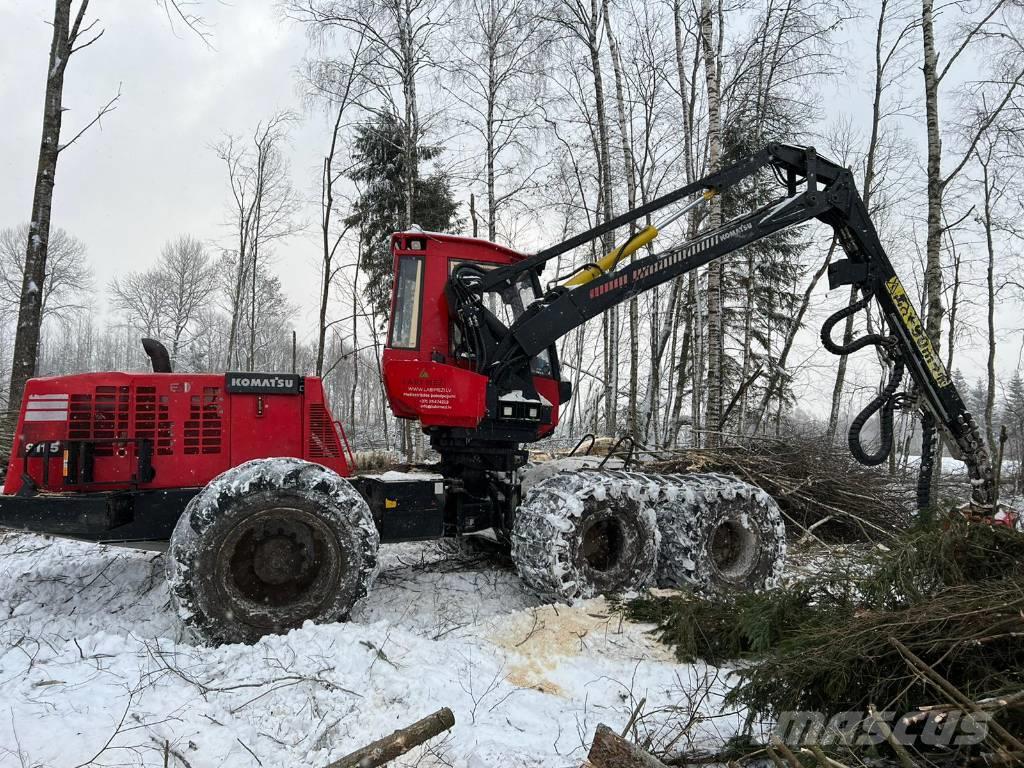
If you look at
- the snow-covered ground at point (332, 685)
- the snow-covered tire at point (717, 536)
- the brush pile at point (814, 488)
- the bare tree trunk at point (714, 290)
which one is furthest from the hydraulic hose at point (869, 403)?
the bare tree trunk at point (714, 290)

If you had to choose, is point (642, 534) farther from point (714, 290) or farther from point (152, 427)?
point (714, 290)

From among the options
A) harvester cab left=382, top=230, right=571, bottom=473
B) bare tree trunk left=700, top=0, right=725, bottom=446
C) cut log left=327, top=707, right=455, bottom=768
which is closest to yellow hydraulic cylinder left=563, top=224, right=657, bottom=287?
harvester cab left=382, top=230, right=571, bottom=473

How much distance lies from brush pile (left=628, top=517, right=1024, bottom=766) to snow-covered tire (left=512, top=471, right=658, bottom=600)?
124cm

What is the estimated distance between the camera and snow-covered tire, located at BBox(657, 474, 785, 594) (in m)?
6.18

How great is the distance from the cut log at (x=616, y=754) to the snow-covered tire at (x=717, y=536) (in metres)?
3.63

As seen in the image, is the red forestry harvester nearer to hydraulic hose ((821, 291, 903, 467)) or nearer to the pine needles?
hydraulic hose ((821, 291, 903, 467))

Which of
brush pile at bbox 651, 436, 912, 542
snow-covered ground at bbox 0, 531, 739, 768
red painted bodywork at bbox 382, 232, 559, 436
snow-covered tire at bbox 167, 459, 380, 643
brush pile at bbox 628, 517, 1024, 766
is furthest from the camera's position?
brush pile at bbox 651, 436, 912, 542

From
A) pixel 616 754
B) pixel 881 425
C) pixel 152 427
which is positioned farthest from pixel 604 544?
pixel 152 427

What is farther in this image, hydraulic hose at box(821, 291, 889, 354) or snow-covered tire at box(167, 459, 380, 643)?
hydraulic hose at box(821, 291, 889, 354)

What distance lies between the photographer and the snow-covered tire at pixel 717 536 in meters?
6.18

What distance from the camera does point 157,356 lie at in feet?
18.4

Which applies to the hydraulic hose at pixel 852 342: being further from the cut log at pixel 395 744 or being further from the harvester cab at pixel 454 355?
the cut log at pixel 395 744

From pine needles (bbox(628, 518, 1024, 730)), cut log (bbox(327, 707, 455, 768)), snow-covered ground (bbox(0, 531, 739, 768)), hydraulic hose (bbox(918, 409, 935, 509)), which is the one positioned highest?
hydraulic hose (bbox(918, 409, 935, 509))

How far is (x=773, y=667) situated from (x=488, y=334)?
380 centimetres
